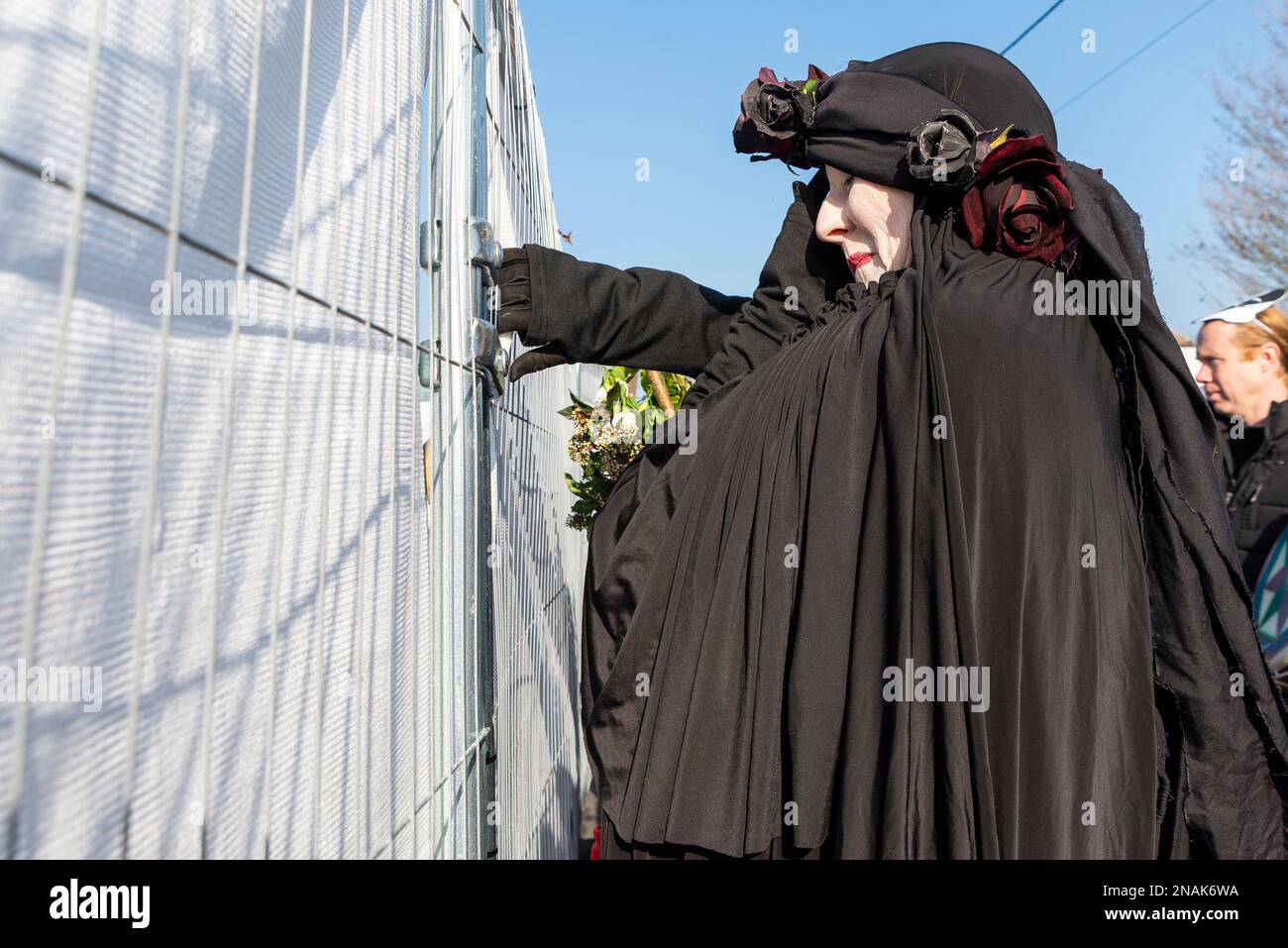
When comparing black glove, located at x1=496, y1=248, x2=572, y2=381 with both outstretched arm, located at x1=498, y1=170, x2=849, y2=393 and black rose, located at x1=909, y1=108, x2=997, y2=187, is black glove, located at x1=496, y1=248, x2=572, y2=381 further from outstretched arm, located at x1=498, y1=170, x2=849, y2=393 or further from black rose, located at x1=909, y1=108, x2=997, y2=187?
black rose, located at x1=909, y1=108, x2=997, y2=187

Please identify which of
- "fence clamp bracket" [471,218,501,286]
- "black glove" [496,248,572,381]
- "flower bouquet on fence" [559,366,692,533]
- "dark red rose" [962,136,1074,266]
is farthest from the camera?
"flower bouquet on fence" [559,366,692,533]

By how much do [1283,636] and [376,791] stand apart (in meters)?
2.57

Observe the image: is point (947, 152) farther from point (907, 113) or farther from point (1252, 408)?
point (1252, 408)

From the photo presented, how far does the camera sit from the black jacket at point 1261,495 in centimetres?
309

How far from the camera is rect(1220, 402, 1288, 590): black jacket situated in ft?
10.1

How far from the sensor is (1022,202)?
150cm

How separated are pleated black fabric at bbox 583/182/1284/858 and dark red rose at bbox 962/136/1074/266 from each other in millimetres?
35

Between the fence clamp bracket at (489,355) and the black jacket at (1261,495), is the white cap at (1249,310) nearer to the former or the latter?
the black jacket at (1261,495)

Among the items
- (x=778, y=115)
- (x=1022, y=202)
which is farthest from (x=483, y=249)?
(x=1022, y=202)

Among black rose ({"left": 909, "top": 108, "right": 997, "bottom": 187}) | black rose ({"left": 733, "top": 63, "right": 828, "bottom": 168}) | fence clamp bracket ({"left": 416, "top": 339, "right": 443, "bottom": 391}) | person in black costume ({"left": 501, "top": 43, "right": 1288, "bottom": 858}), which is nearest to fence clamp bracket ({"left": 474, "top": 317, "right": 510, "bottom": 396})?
fence clamp bracket ({"left": 416, "top": 339, "right": 443, "bottom": 391})

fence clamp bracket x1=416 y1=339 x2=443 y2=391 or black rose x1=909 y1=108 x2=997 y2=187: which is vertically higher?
black rose x1=909 y1=108 x2=997 y2=187

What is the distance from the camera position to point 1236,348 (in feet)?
A: 11.4
